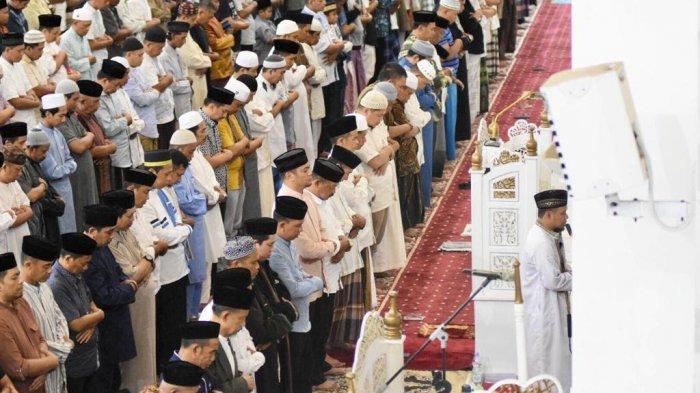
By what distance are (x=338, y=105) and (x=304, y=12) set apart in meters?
1.13

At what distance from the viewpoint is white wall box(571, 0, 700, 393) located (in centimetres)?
523

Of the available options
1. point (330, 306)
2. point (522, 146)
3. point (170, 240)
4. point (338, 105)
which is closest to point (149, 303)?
point (170, 240)

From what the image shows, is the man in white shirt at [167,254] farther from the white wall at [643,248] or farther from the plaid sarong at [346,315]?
the white wall at [643,248]

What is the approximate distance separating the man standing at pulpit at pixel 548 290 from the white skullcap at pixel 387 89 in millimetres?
2592

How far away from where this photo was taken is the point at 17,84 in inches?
424

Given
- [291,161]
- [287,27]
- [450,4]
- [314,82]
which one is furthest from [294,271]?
[450,4]

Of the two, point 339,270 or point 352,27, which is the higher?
point 352,27

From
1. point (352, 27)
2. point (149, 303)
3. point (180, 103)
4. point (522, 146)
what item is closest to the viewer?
point (149, 303)

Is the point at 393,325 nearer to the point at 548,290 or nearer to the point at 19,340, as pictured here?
the point at 548,290

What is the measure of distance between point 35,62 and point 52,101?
116 centimetres

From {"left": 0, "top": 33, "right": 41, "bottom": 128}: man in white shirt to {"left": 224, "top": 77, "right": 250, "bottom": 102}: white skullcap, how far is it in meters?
1.34

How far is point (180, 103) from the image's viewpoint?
12.8 metres

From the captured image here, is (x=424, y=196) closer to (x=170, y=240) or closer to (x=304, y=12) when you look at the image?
(x=304, y=12)

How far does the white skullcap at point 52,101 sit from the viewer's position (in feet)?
33.0
